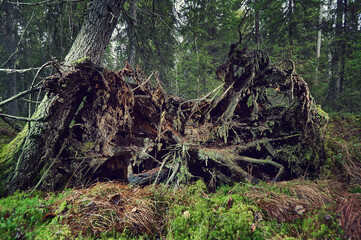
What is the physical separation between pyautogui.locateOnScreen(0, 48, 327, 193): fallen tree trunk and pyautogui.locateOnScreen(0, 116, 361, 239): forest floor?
607 mm

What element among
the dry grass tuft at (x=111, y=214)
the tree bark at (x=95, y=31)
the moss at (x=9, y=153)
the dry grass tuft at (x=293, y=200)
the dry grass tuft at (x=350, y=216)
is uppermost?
the tree bark at (x=95, y=31)

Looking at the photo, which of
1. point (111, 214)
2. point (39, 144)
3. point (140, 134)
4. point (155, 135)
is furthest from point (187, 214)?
point (39, 144)

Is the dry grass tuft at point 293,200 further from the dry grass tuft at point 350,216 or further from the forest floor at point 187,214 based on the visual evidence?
the dry grass tuft at point 350,216

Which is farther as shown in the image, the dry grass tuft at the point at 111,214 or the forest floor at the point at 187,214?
the dry grass tuft at the point at 111,214

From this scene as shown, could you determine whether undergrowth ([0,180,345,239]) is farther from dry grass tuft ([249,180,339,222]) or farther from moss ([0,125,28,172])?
moss ([0,125,28,172])

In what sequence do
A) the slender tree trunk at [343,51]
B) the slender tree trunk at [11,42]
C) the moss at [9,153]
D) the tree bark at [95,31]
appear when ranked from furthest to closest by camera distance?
the slender tree trunk at [11,42], the slender tree trunk at [343,51], the tree bark at [95,31], the moss at [9,153]

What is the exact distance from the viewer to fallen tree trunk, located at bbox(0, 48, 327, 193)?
292 cm

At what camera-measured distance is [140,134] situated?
12.7ft

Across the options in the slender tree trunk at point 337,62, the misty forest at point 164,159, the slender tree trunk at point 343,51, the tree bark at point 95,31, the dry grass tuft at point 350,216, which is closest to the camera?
the dry grass tuft at point 350,216

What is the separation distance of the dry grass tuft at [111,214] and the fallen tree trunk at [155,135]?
2.84ft

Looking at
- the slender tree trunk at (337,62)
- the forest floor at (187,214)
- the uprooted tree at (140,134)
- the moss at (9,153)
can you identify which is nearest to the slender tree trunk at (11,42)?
the moss at (9,153)

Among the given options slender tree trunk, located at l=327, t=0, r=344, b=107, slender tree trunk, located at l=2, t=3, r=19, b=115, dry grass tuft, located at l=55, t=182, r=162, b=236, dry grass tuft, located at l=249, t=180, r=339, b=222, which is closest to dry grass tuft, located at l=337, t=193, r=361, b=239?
dry grass tuft, located at l=249, t=180, r=339, b=222

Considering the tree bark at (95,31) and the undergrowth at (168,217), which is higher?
the tree bark at (95,31)

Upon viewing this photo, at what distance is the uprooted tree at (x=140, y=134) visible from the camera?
2814 millimetres
